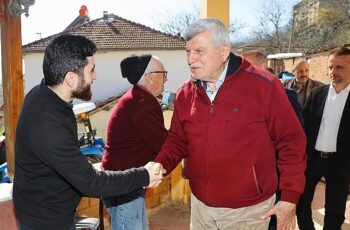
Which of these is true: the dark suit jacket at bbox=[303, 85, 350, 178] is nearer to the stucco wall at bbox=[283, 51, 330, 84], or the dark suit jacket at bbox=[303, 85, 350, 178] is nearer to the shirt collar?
the shirt collar

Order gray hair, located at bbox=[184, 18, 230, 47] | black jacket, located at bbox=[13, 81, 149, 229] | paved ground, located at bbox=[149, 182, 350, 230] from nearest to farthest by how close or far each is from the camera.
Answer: black jacket, located at bbox=[13, 81, 149, 229]
gray hair, located at bbox=[184, 18, 230, 47]
paved ground, located at bbox=[149, 182, 350, 230]

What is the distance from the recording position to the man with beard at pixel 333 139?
11.7 feet

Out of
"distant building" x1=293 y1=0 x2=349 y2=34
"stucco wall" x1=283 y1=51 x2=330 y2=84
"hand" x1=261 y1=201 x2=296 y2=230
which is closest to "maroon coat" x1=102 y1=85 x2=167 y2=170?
"hand" x1=261 y1=201 x2=296 y2=230

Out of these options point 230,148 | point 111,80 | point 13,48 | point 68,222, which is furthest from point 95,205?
point 111,80

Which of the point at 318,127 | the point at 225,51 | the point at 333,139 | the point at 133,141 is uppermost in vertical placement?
the point at 225,51

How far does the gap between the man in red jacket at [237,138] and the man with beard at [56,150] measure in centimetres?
58

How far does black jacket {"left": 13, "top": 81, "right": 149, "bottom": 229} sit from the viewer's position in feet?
5.40

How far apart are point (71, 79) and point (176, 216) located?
361 cm

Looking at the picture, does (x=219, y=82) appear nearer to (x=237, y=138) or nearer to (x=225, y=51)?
(x=225, y=51)

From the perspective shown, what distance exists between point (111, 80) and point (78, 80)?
22803mm

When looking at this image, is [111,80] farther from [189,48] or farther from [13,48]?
[189,48]

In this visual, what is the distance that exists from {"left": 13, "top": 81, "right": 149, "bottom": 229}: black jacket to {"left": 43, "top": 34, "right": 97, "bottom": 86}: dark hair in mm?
74

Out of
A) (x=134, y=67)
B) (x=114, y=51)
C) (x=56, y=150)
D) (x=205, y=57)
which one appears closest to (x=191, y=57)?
(x=205, y=57)

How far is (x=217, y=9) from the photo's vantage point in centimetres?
362
